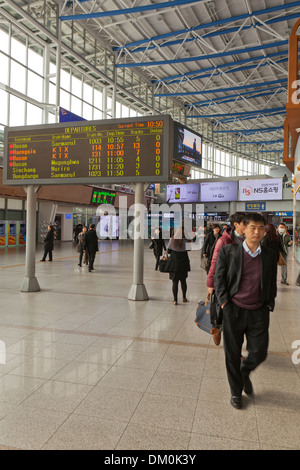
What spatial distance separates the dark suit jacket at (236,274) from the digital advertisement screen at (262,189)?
83.2 ft

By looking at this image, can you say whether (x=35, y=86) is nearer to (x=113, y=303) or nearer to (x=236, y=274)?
(x=113, y=303)

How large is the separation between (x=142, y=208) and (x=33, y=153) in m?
2.94

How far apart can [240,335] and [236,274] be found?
568 millimetres

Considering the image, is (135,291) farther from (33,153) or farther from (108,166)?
Result: (33,153)

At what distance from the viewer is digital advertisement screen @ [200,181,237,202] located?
28062 mm

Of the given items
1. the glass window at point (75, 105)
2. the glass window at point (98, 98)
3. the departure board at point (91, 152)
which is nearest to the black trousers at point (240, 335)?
the departure board at point (91, 152)

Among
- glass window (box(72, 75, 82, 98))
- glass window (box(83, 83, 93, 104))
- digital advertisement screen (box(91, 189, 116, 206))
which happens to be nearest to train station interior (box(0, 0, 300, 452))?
glass window (box(72, 75, 82, 98))

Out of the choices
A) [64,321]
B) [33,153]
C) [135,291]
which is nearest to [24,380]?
[64,321]

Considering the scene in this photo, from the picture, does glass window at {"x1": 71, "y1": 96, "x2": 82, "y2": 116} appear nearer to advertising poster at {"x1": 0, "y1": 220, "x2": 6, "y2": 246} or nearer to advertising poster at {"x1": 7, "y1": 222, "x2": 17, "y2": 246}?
advertising poster at {"x1": 7, "y1": 222, "x2": 17, "y2": 246}

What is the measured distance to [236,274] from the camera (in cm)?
301

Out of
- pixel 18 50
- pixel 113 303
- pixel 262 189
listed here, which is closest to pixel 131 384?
pixel 113 303

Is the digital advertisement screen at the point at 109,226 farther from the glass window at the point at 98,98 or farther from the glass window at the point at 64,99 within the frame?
the glass window at the point at 64,99

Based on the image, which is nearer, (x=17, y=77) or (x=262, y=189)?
(x=17, y=77)
